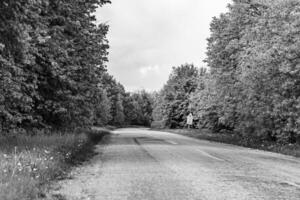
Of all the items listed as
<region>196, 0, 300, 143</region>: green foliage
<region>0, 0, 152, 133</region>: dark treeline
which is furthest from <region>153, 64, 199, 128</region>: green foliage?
<region>0, 0, 152, 133</region>: dark treeline

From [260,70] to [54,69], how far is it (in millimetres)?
12619

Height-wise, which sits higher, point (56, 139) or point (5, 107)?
point (5, 107)

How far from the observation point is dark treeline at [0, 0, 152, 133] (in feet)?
40.3

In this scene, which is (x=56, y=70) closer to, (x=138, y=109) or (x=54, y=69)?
(x=54, y=69)

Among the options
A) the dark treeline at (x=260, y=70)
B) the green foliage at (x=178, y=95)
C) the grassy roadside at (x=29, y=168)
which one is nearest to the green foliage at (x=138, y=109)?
the green foliage at (x=178, y=95)

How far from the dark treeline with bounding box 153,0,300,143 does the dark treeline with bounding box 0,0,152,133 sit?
9552 millimetres

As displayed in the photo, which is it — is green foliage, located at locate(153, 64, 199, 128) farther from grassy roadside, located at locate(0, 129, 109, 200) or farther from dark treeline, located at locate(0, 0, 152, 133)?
grassy roadside, located at locate(0, 129, 109, 200)

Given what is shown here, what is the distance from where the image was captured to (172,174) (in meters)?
10.1

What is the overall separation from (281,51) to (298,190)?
1451cm

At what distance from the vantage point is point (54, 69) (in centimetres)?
1722

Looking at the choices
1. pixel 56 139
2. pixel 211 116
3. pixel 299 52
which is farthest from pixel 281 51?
pixel 211 116

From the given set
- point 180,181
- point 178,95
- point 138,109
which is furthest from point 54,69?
point 138,109

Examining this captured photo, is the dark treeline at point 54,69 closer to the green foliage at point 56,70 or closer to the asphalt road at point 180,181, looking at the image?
the green foliage at point 56,70

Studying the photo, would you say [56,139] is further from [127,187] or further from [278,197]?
[278,197]
